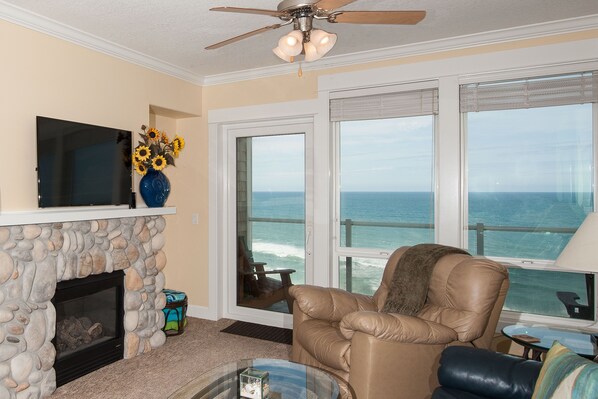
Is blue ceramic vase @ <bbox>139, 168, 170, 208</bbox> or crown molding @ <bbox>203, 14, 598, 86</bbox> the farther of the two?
blue ceramic vase @ <bbox>139, 168, 170, 208</bbox>

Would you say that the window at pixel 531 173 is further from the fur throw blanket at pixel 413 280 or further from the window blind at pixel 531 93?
the fur throw blanket at pixel 413 280

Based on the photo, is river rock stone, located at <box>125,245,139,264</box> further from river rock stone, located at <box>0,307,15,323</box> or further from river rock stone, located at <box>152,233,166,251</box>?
river rock stone, located at <box>0,307,15,323</box>

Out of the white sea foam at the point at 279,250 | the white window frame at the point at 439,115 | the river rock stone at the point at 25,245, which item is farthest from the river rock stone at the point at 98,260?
the white sea foam at the point at 279,250

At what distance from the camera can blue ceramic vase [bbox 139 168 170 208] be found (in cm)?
373

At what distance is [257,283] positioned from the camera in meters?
4.50

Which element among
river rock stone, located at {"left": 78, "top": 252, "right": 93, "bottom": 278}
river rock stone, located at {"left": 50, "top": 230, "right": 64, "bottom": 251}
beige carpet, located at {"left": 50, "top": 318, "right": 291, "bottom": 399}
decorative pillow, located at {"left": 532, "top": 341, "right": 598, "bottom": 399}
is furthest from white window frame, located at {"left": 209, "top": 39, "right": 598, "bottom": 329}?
decorative pillow, located at {"left": 532, "top": 341, "right": 598, "bottom": 399}

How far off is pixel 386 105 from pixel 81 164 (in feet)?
8.37

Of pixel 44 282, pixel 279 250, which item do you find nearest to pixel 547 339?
pixel 279 250

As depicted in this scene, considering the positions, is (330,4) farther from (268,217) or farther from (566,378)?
(268,217)

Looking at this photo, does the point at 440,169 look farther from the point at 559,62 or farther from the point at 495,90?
the point at 559,62

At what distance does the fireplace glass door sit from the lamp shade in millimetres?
3172

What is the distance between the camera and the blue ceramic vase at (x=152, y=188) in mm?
3732

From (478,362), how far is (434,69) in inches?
95.9

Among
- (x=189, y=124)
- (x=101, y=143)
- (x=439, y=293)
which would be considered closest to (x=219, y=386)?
(x=439, y=293)
